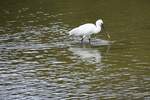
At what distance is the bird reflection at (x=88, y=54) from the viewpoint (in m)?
17.6

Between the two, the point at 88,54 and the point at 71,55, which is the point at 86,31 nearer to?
the point at 88,54

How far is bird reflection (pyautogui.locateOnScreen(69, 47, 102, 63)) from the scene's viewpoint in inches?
694

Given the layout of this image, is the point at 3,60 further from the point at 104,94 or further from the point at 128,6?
the point at 128,6

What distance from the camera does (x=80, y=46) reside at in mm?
19641

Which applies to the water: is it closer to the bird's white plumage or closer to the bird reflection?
the bird reflection

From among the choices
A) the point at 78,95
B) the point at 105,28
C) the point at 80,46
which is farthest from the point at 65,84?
the point at 105,28

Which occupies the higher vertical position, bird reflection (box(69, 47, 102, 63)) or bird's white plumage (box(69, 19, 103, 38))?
bird's white plumage (box(69, 19, 103, 38))

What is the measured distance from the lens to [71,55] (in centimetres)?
1814

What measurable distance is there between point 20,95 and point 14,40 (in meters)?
6.61

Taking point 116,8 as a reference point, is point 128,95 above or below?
below

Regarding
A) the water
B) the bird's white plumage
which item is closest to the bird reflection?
the water

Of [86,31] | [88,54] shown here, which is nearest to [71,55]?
[88,54]

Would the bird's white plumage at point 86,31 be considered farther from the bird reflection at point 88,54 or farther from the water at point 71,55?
the bird reflection at point 88,54

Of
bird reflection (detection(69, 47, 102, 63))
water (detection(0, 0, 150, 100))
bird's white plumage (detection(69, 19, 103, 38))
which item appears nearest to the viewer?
water (detection(0, 0, 150, 100))
